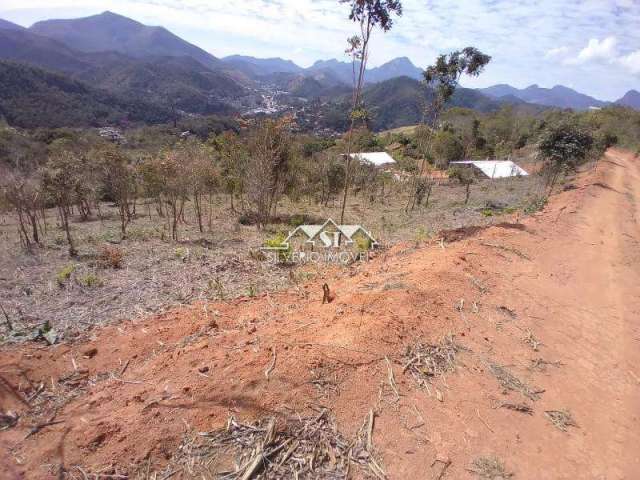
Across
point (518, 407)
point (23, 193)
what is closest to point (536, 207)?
point (518, 407)

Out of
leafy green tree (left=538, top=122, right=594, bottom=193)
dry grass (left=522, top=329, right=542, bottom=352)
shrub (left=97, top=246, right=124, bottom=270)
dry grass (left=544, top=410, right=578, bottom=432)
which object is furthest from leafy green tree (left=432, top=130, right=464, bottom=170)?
A: dry grass (left=544, top=410, right=578, bottom=432)

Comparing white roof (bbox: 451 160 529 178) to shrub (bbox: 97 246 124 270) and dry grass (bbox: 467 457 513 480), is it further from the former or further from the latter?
dry grass (bbox: 467 457 513 480)

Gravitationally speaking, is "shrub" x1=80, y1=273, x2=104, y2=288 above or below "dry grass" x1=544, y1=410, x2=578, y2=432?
below

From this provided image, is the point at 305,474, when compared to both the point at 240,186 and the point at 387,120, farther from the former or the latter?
the point at 387,120

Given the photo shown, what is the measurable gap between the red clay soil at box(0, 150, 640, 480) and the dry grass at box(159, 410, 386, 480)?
0.12 m

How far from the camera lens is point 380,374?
4.24 meters

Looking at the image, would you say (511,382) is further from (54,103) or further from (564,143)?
(54,103)

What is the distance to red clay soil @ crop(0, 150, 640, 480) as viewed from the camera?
11.4 ft

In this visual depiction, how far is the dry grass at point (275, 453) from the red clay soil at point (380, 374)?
0.38 feet

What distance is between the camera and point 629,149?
4228 centimetres

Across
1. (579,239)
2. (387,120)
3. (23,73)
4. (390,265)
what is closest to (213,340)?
(390,265)

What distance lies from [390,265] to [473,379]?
392cm

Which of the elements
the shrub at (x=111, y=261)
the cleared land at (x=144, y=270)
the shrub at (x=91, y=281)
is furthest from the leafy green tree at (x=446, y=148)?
the shrub at (x=91, y=281)

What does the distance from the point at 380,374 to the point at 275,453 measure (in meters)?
1.52
